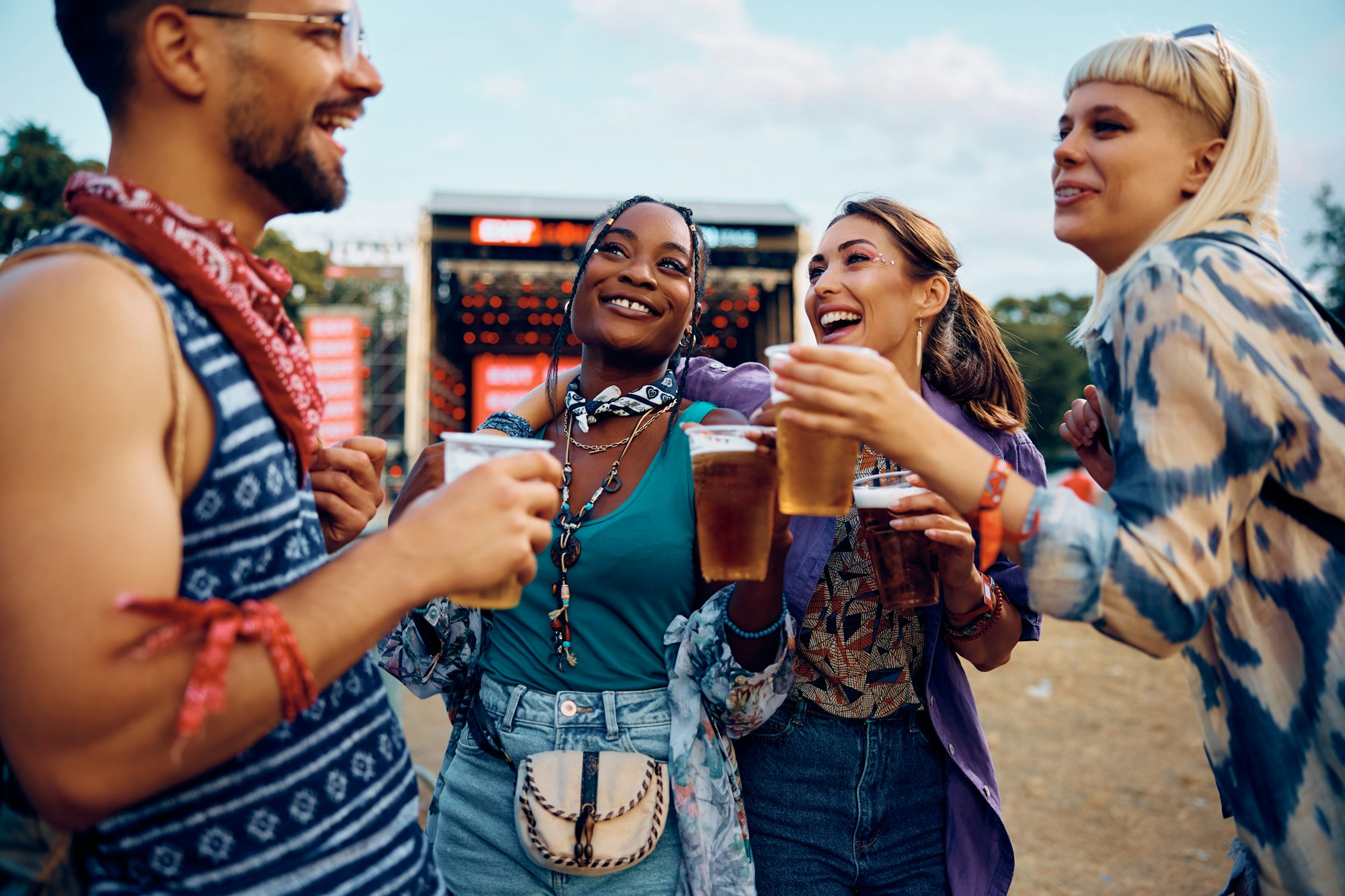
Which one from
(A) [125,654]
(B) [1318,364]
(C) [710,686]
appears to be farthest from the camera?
(C) [710,686]

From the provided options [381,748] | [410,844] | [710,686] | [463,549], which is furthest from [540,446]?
[710,686]

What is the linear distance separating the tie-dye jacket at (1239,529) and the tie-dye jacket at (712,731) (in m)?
0.79

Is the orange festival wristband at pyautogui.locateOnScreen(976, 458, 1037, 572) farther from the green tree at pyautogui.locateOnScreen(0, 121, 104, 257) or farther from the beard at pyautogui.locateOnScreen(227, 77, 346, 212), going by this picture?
the green tree at pyautogui.locateOnScreen(0, 121, 104, 257)

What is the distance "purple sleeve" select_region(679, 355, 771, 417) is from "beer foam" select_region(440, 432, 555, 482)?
94 centimetres

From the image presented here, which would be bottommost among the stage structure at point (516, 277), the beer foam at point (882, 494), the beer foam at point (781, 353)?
→ the beer foam at point (882, 494)

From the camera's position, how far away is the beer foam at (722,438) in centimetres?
166

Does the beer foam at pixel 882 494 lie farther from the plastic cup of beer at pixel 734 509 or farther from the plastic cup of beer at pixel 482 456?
the plastic cup of beer at pixel 482 456

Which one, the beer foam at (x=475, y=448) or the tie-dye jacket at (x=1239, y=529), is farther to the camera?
the beer foam at (x=475, y=448)

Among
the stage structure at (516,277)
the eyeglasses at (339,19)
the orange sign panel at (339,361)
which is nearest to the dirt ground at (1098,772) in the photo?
the eyeglasses at (339,19)

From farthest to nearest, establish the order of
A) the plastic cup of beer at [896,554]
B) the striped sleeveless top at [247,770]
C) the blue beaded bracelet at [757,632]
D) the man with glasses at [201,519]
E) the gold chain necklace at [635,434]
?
the gold chain necklace at [635,434] < the plastic cup of beer at [896,554] < the blue beaded bracelet at [757,632] < the striped sleeveless top at [247,770] < the man with glasses at [201,519]

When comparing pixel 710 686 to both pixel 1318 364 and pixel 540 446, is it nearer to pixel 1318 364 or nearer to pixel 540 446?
pixel 540 446

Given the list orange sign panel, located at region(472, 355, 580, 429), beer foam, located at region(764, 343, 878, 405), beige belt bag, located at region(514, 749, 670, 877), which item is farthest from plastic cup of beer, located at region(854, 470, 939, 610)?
orange sign panel, located at region(472, 355, 580, 429)

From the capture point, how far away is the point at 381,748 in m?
1.28

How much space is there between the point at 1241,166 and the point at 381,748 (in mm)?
1719
